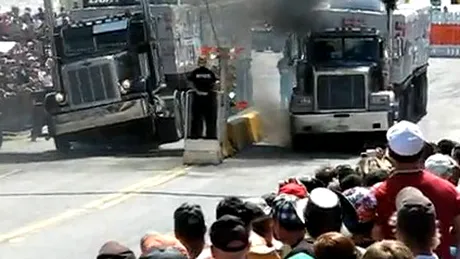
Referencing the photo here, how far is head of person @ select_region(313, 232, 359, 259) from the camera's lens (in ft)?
18.8

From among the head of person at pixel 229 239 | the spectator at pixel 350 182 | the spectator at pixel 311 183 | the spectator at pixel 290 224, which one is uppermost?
the head of person at pixel 229 239

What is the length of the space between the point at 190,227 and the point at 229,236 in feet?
2.31

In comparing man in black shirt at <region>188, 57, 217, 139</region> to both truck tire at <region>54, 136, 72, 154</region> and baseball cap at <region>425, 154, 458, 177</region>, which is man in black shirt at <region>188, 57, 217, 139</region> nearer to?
truck tire at <region>54, 136, 72, 154</region>

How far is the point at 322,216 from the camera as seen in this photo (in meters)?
6.49

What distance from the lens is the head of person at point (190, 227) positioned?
264 inches

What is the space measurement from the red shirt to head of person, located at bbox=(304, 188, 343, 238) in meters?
0.66

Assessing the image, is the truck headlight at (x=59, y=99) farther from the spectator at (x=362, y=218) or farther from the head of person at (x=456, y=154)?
the spectator at (x=362, y=218)

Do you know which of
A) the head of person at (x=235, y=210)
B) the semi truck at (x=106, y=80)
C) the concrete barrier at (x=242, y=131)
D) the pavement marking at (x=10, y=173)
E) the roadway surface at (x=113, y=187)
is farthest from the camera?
the semi truck at (x=106, y=80)

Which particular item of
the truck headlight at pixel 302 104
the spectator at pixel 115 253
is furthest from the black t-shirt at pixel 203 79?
the spectator at pixel 115 253

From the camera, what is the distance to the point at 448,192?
7133 millimetres

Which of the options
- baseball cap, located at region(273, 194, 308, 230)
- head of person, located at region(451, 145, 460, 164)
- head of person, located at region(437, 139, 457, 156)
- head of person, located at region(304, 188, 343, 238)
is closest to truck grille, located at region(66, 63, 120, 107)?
head of person, located at region(437, 139, 457, 156)

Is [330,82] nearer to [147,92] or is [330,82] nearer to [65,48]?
[147,92]

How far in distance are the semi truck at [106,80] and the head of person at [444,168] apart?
18.9 m

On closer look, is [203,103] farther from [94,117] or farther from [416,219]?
[416,219]
